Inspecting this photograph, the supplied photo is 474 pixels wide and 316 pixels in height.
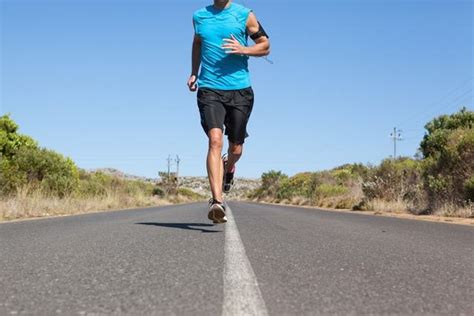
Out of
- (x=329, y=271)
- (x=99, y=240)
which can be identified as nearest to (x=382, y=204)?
(x=99, y=240)

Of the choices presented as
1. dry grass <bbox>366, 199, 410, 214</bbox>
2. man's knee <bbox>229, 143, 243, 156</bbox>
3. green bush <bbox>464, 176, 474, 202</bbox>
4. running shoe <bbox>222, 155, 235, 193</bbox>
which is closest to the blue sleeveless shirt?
man's knee <bbox>229, 143, 243, 156</bbox>

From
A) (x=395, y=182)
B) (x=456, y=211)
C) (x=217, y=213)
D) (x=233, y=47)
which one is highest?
(x=233, y=47)

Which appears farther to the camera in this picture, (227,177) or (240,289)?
(227,177)

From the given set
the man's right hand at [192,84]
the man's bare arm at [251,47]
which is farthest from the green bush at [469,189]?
the man's right hand at [192,84]

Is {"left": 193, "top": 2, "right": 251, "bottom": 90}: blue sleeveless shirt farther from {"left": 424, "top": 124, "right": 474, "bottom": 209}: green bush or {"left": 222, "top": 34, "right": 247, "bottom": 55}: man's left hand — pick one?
{"left": 424, "top": 124, "right": 474, "bottom": 209}: green bush

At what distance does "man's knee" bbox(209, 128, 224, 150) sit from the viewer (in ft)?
Result: 19.7

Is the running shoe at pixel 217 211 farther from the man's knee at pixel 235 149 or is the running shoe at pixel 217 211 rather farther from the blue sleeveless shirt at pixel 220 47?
the blue sleeveless shirt at pixel 220 47

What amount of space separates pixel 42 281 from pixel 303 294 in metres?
1.51

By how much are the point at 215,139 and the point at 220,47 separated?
1200 millimetres

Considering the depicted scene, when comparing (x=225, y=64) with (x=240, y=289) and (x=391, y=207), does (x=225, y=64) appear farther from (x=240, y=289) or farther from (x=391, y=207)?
(x=391, y=207)

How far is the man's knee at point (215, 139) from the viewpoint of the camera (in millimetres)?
5992

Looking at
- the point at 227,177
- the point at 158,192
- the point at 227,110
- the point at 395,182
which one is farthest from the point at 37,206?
the point at 158,192

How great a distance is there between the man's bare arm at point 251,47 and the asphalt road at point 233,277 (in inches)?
88.4

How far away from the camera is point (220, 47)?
6.39 metres
